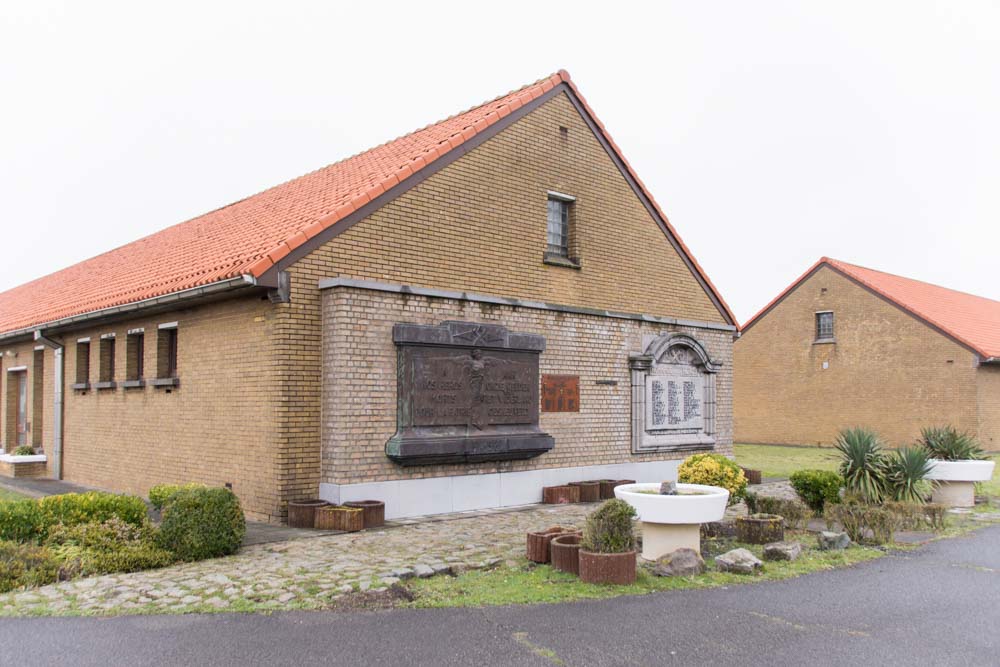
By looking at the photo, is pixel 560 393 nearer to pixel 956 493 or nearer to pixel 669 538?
pixel 669 538

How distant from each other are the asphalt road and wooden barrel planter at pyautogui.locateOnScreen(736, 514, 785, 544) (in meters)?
2.55

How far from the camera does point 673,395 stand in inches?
694

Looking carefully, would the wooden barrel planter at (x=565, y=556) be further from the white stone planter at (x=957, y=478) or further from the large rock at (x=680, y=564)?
the white stone planter at (x=957, y=478)

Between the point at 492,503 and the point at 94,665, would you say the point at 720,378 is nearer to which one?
the point at 492,503

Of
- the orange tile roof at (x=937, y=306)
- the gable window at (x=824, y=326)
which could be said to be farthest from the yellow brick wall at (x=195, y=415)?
the gable window at (x=824, y=326)

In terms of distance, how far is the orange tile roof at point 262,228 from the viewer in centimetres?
1248

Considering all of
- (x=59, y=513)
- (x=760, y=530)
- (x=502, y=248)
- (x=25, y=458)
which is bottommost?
(x=760, y=530)

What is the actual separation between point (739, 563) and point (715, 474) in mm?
2520

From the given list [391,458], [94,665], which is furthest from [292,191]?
[94,665]

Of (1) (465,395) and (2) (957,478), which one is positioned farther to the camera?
(2) (957,478)

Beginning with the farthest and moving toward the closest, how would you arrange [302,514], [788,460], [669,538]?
1. [788,460]
2. [302,514]
3. [669,538]

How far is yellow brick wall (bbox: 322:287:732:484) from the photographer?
39.5ft

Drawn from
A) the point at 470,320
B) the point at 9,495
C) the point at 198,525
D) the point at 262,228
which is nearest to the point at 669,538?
the point at 198,525

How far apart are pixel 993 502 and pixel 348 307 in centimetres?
1257
